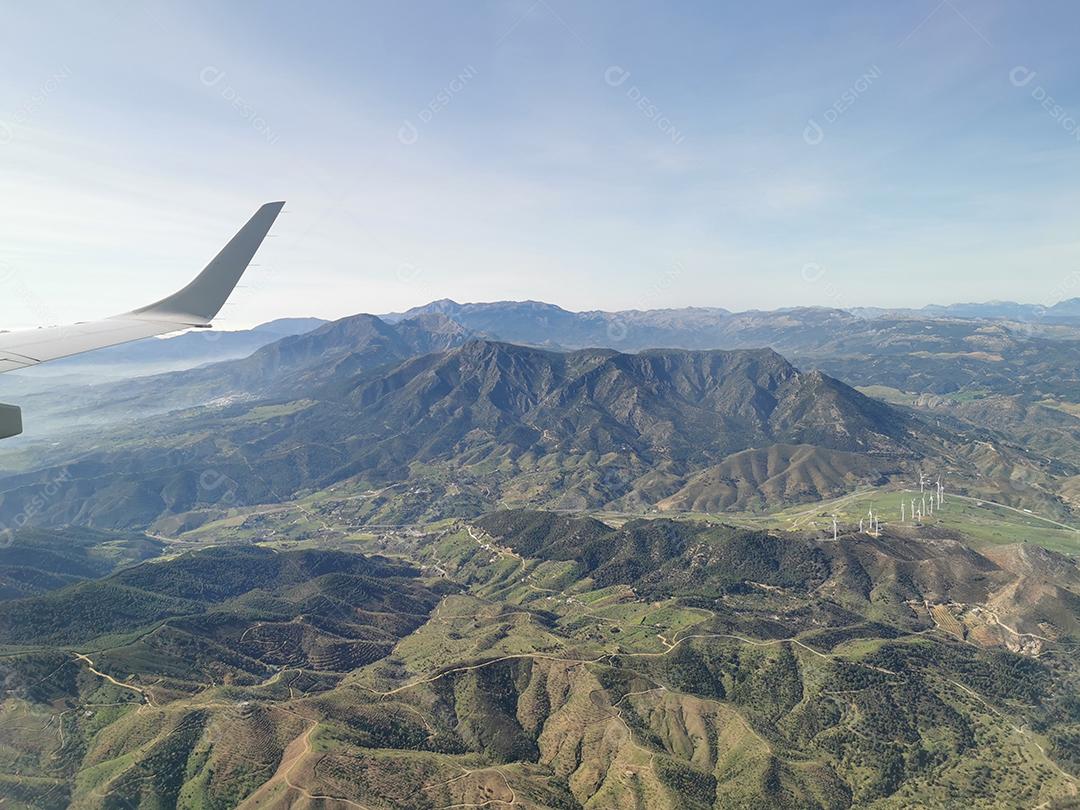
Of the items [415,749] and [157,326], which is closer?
[157,326]

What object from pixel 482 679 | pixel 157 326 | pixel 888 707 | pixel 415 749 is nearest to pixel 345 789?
pixel 415 749

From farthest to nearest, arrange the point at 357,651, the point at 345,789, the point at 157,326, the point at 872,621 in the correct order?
the point at 872,621 < the point at 357,651 < the point at 345,789 < the point at 157,326

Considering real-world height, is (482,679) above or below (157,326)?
below

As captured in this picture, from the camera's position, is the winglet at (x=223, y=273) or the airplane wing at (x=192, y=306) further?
the winglet at (x=223, y=273)

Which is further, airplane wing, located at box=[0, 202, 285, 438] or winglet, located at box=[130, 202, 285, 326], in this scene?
winglet, located at box=[130, 202, 285, 326]

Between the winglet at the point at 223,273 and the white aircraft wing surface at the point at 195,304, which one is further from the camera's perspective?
the winglet at the point at 223,273

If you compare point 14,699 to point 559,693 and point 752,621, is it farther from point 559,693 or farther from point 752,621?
point 752,621

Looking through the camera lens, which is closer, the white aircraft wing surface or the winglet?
the white aircraft wing surface

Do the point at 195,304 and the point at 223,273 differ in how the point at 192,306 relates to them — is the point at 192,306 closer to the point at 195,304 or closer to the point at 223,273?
the point at 195,304
